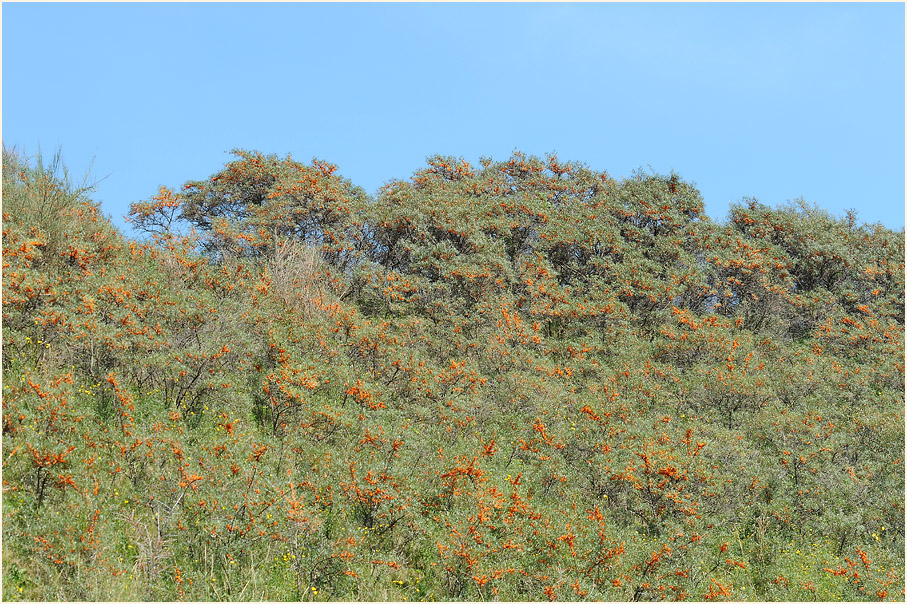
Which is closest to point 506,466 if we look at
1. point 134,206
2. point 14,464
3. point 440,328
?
point 440,328

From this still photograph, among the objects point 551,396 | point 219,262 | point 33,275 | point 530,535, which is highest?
point 219,262

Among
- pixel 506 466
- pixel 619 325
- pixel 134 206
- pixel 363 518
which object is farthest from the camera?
pixel 134 206

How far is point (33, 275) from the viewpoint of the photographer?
9023mm

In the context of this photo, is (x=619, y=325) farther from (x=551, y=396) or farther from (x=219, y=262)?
(x=219, y=262)

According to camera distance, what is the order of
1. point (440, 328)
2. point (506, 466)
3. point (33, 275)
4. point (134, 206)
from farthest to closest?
point (134, 206)
point (440, 328)
point (506, 466)
point (33, 275)

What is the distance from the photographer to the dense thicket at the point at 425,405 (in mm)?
6895

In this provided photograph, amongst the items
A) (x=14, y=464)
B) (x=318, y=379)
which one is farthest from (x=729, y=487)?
(x=14, y=464)

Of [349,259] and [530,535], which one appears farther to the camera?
[349,259]

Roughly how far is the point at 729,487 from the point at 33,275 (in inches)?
418

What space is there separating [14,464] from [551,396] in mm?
7759

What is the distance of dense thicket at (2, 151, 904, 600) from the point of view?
689 cm

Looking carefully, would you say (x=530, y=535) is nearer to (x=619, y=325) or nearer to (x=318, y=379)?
(x=318, y=379)

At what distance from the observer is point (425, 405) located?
10602 mm

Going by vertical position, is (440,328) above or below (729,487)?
above
